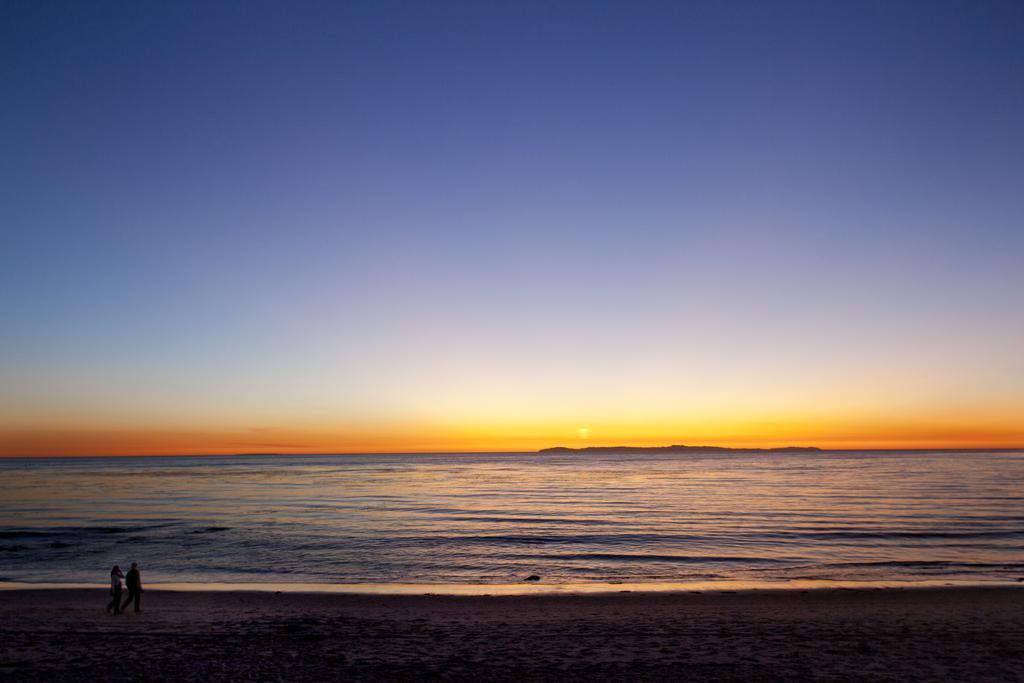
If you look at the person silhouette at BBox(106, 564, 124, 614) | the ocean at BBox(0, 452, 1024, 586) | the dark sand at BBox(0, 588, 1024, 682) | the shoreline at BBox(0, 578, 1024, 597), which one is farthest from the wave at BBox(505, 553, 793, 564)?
the person silhouette at BBox(106, 564, 124, 614)

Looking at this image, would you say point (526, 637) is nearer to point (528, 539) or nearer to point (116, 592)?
point (116, 592)

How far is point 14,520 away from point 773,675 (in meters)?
55.7

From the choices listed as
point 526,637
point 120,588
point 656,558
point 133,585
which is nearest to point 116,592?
point 120,588

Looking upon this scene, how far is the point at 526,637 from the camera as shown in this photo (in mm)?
16938

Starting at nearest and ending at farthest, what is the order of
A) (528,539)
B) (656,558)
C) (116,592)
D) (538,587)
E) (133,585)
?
(116,592)
(133,585)
(538,587)
(656,558)
(528,539)

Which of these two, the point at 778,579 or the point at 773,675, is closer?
the point at 773,675

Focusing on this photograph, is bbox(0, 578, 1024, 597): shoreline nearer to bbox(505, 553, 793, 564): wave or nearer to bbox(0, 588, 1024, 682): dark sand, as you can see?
bbox(0, 588, 1024, 682): dark sand

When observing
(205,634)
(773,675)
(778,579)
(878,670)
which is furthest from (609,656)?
(778,579)

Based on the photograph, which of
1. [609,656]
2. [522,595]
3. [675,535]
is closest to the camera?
[609,656]

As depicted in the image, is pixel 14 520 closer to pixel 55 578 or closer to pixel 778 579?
pixel 55 578

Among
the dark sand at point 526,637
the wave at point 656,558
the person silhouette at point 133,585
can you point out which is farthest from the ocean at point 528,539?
the person silhouette at point 133,585

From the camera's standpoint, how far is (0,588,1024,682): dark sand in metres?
14.0

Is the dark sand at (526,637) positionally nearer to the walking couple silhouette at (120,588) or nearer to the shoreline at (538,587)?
the walking couple silhouette at (120,588)

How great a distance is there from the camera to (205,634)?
17.1 metres
